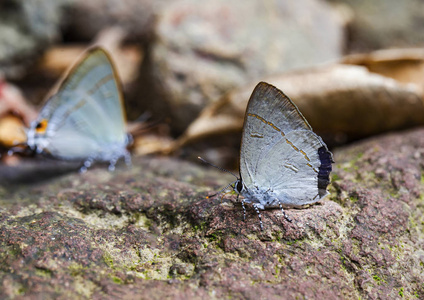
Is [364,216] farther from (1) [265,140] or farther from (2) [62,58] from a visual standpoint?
(2) [62,58]

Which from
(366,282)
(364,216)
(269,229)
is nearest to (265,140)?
(269,229)

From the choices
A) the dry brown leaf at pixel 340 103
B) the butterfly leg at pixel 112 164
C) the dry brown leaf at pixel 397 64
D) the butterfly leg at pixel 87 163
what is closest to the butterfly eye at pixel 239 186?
the dry brown leaf at pixel 340 103

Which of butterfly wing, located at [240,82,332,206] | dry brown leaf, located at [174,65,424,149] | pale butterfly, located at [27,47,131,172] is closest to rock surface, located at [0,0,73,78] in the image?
pale butterfly, located at [27,47,131,172]

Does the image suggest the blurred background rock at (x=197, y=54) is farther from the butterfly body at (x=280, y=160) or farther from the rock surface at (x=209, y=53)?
the butterfly body at (x=280, y=160)

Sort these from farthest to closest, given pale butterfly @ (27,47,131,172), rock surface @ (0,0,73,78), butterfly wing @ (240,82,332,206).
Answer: rock surface @ (0,0,73,78) < pale butterfly @ (27,47,131,172) < butterfly wing @ (240,82,332,206)

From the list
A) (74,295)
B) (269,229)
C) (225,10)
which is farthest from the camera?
(225,10)

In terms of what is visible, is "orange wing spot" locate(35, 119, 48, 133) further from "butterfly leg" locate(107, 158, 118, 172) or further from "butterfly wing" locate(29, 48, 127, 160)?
"butterfly leg" locate(107, 158, 118, 172)

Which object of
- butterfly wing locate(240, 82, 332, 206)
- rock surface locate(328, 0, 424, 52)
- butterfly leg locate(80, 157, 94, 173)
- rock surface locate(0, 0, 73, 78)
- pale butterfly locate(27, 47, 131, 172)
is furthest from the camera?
rock surface locate(328, 0, 424, 52)
